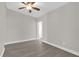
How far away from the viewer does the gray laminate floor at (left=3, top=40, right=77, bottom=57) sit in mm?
1757

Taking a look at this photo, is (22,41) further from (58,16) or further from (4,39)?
(58,16)

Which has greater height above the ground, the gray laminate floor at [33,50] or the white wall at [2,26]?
the white wall at [2,26]

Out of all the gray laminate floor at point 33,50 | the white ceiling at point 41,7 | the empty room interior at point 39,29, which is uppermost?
the white ceiling at point 41,7

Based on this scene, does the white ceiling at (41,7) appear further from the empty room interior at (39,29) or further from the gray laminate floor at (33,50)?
the gray laminate floor at (33,50)

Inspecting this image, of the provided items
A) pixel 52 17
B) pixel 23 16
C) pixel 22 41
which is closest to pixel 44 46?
pixel 22 41

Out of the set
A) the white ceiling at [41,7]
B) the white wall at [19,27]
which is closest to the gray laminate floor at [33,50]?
the white wall at [19,27]

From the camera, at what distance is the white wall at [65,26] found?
175 centimetres

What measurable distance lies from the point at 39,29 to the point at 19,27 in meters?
0.37

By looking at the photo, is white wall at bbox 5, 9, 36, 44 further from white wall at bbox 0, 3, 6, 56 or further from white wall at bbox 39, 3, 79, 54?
white wall at bbox 39, 3, 79, 54

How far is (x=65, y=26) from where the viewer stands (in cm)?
176

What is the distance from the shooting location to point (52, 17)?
5.96 ft

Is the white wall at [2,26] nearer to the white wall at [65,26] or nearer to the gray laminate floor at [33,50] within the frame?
the gray laminate floor at [33,50]

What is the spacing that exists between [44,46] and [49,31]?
0.99 ft

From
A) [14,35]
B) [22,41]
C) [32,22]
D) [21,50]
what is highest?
[32,22]
